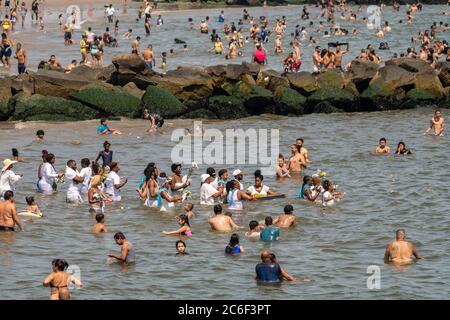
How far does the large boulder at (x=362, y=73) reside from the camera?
4559 centimetres

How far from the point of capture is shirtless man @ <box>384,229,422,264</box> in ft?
77.8

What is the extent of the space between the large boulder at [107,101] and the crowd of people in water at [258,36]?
216 inches

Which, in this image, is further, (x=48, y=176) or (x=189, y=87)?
(x=189, y=87)

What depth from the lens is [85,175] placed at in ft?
93.3

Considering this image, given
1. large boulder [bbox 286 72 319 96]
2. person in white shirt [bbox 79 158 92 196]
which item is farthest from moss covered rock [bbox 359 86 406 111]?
person in white shirt [bbox 79 158 92 196]

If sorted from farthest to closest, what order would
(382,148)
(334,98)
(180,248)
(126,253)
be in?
(334,98) < (382,148) < (180,248) < (126,253)

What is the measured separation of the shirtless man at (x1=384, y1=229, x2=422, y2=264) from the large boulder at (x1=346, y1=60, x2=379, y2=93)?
2225 cm

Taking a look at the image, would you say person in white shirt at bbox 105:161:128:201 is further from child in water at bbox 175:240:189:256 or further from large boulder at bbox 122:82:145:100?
large boulder at bbox 122:82:145:100

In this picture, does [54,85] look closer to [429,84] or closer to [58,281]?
[429,84]

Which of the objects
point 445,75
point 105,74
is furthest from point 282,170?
point 445,75

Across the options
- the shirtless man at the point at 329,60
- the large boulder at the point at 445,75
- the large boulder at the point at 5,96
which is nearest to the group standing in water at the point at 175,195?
the large boulder at the point at 5,96

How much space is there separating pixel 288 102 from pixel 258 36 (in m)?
23.2

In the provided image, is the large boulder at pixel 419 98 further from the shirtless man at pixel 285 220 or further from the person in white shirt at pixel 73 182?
the person in white shirt at pixel 73 182

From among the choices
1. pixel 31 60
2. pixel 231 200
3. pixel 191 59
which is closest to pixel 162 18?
pixel 191 59
